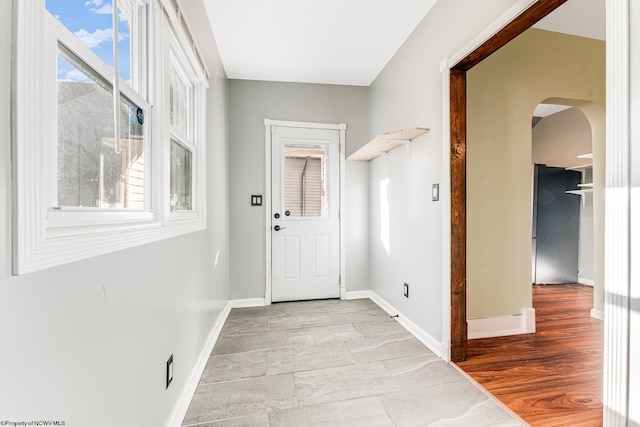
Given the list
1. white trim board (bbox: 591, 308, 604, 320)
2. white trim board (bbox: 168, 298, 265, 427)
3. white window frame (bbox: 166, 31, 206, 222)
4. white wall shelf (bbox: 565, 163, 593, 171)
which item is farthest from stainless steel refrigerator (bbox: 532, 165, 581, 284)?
white window frame (bbox: 166, 31, 206, 222)

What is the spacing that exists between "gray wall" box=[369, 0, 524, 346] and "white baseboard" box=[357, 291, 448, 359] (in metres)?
0.04

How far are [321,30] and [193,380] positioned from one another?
276 cm

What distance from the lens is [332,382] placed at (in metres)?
1.72

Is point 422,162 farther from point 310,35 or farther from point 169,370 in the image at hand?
point 169,370

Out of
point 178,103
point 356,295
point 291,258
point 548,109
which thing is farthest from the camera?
point 548,109

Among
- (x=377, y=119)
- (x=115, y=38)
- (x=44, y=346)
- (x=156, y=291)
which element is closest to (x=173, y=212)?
(x=156, y=291)

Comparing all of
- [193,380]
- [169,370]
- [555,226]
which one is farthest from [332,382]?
[555,226]

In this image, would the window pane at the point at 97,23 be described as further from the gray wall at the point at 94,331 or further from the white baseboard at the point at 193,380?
the white baseboard at the point at 193,380

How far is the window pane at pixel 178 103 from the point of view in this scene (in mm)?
1639

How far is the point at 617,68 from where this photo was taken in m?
0.98

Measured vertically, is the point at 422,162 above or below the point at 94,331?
above

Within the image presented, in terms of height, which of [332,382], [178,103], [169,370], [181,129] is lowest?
[332,382]

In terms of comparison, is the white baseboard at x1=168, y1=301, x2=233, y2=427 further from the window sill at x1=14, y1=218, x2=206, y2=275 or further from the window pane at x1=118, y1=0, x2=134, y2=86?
the window pane at x1=118, y1=0, x2=134, y2=86

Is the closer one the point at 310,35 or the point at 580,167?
the point at 310,35
